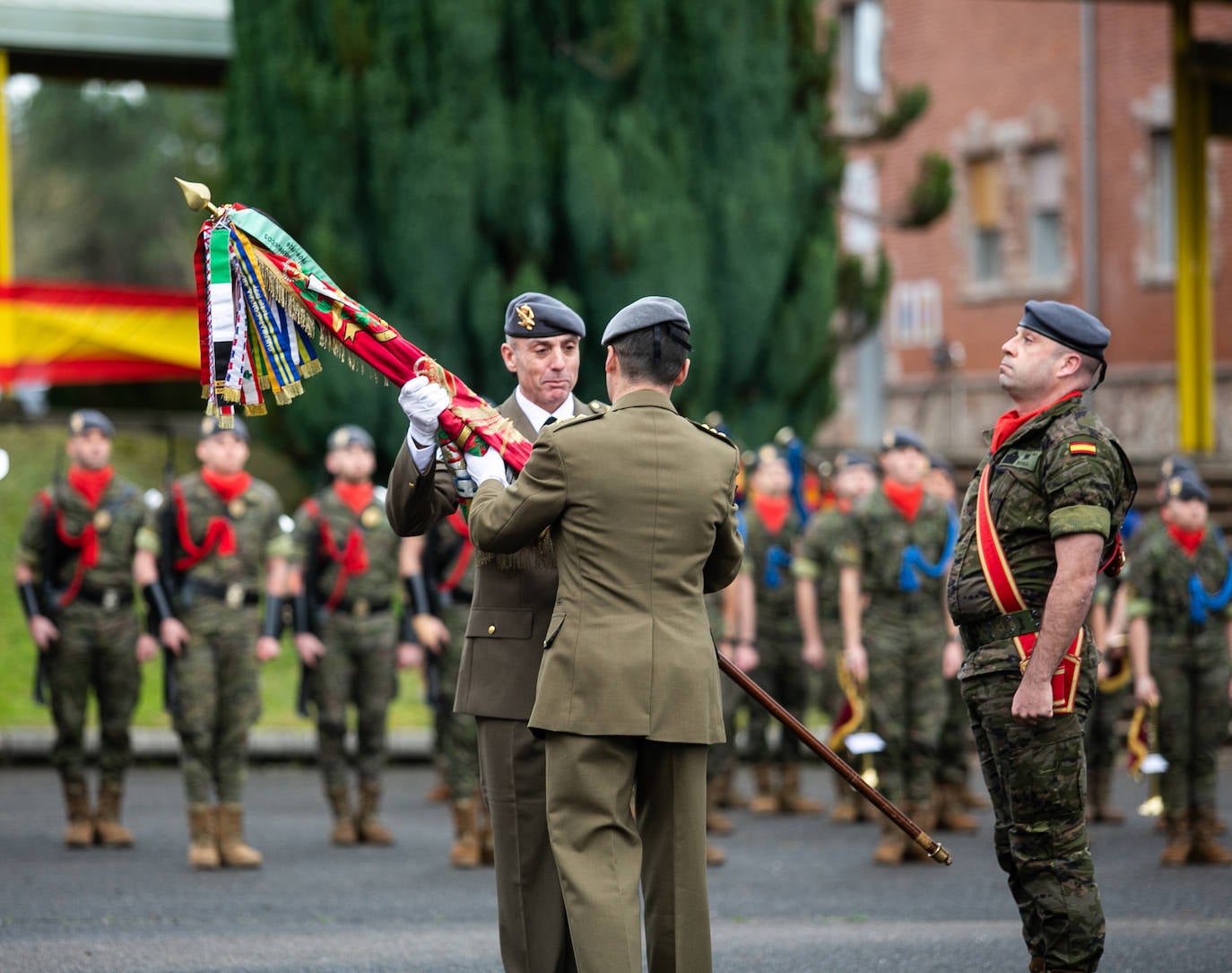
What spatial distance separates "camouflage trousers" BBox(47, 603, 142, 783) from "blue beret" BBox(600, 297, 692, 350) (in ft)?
20.8

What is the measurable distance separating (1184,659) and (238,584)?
5.27 metres

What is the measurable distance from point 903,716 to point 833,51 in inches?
410

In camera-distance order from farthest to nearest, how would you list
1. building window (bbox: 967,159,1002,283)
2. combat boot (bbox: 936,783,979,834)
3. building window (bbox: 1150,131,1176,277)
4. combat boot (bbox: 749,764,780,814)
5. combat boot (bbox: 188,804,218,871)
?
building window (bbox: 967,159,1002,283) → building window (bbox: 1150,131,1176,277) → combat boot (bbox: 749,764,780,814) → combat boot (bbox: 936,783,979,834) → combat boot (bbox: 188,804,218,871)

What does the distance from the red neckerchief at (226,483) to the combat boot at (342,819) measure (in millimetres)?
1942

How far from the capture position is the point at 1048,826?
6.02 m

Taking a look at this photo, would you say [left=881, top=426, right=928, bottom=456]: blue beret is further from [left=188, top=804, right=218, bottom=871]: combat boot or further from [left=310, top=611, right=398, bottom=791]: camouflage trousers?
[left=188, top=804, right=218, bottom=871]: combat boot

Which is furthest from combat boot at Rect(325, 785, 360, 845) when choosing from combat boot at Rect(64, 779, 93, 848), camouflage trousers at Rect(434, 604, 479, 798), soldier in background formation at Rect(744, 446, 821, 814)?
soldier in background formation at Rect(744, 446, 821, 814)

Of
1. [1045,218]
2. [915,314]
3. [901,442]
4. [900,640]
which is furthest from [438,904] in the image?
[915,314]

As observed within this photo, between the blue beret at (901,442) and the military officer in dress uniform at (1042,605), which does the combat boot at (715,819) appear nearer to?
the blue beret at (901,442)

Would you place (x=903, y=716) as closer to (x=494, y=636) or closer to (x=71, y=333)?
(x=494, y=636)

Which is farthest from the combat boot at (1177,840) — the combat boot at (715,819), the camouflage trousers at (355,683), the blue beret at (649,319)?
the blue beret at (649,319)

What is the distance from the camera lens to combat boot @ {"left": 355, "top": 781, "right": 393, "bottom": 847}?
11000 millimetres

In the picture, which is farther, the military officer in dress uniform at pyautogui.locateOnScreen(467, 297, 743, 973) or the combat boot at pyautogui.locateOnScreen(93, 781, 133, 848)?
the combat boot at pyautogui.locateOnScreen(93, 781, 133, 848)

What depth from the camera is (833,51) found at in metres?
19.4
